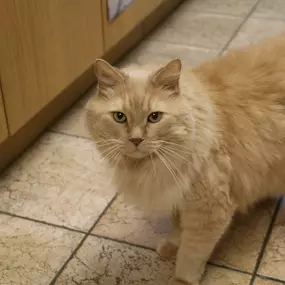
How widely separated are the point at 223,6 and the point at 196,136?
203 centimetres

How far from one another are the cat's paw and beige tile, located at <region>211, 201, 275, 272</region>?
11cm

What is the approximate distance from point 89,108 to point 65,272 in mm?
515

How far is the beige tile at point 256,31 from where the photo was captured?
2609 mm

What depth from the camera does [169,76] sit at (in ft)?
3.73

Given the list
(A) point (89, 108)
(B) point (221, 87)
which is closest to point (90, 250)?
(A) point (89, 108)

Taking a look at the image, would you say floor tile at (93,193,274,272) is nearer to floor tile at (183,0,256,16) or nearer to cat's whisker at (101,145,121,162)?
cat's whisker at (101,145,121,162)

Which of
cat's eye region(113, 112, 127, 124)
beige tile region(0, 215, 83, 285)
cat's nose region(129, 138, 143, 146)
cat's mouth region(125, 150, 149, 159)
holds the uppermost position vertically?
cat's eye region(113, 112, 127, 124)

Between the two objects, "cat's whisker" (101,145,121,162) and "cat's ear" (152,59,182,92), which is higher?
"cat's ear" (152,59,182,92)

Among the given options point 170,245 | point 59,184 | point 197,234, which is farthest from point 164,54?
point 197,234

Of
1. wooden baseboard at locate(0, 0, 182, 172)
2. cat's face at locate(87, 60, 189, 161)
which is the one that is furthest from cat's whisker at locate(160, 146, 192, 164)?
wooden baseboard at locate(0, 0, 182, 172)

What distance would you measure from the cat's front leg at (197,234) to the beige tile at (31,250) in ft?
1.18

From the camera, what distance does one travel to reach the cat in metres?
1.15

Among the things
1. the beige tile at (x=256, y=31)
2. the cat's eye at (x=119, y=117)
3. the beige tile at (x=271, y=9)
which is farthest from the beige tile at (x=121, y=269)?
the beige tile at (x=271, y=9)

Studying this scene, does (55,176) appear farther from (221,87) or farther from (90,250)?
(221,87)
